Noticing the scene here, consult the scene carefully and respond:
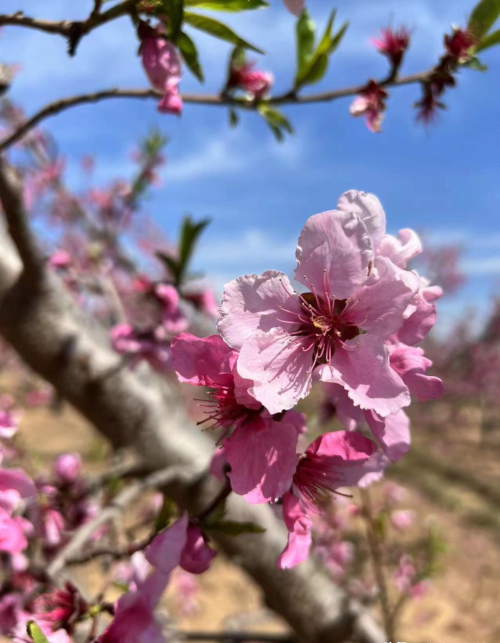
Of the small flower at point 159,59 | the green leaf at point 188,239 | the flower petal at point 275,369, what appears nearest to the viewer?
the flower petal at point 275,369

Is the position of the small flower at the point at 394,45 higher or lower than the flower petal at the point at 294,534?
higher

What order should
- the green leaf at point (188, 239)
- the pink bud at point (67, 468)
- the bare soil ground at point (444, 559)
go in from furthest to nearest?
the bare soil ground at point (444, 559), the pink bud at point (67, 468), the green leaf at point (188, 239)

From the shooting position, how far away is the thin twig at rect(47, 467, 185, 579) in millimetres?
994

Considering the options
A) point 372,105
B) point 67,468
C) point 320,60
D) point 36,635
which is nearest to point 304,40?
point 320,60

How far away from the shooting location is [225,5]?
833 millimetres

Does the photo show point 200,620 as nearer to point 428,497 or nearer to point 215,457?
point 428,497

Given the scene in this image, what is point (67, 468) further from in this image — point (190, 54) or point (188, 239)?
point (190, 54)

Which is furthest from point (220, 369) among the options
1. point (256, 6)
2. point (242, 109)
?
point (242, 109)

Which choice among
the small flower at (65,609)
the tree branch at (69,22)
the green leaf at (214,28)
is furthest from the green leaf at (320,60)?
the small flower at (65,609)

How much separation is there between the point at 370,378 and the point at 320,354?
0.08 metres

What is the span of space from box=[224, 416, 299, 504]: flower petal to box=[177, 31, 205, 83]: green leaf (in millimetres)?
640

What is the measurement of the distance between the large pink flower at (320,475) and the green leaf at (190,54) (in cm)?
66

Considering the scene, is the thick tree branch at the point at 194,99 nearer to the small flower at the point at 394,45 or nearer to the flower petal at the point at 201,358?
the small flower at the point at 394,45

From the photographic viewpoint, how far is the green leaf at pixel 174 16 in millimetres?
735
